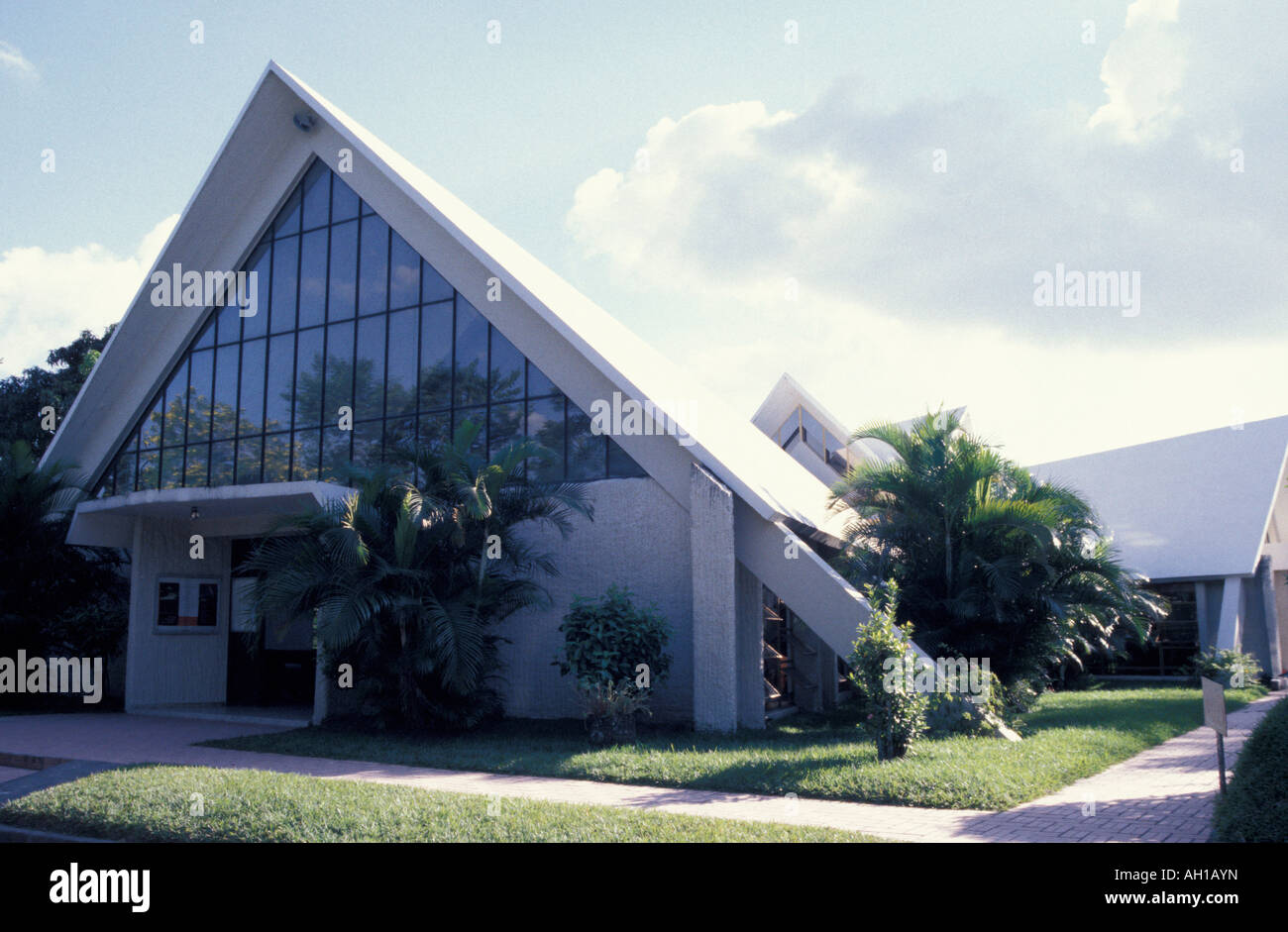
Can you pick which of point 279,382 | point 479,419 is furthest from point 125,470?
point 479,419

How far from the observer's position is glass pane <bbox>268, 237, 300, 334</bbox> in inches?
705

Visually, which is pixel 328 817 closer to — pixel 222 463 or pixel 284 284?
pixel 222 463

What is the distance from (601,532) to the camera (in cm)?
1473

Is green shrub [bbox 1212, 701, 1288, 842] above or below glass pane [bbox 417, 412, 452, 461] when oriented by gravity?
below

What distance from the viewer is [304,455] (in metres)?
17.2

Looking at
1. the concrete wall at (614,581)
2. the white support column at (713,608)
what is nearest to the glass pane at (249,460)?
the concrete wall at (614,581)

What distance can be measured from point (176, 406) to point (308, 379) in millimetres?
3410

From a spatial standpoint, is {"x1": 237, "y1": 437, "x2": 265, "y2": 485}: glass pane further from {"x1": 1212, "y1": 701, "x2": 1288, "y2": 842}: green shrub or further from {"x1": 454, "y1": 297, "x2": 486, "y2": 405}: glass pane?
{"x1": 1212, "y1": 701, "x2": 1288, "y2": 842}: green shrub

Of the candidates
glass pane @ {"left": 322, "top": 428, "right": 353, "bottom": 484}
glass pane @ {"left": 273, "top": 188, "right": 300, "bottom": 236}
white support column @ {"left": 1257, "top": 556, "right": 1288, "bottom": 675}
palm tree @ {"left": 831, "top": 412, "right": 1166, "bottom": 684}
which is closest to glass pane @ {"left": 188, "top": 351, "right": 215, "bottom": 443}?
glass pane @ {"left": 273, "top": 188, "right": 300, "bottom": 236}

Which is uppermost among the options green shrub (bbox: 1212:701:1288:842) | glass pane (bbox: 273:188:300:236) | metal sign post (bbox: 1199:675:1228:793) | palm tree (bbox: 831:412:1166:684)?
glass pane (bbox: 273:188:300:236)

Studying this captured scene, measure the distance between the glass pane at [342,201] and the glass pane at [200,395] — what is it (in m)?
3.76

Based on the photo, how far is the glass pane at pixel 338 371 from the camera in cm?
1702

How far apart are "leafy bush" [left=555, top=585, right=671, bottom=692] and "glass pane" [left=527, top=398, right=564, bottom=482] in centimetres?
270
